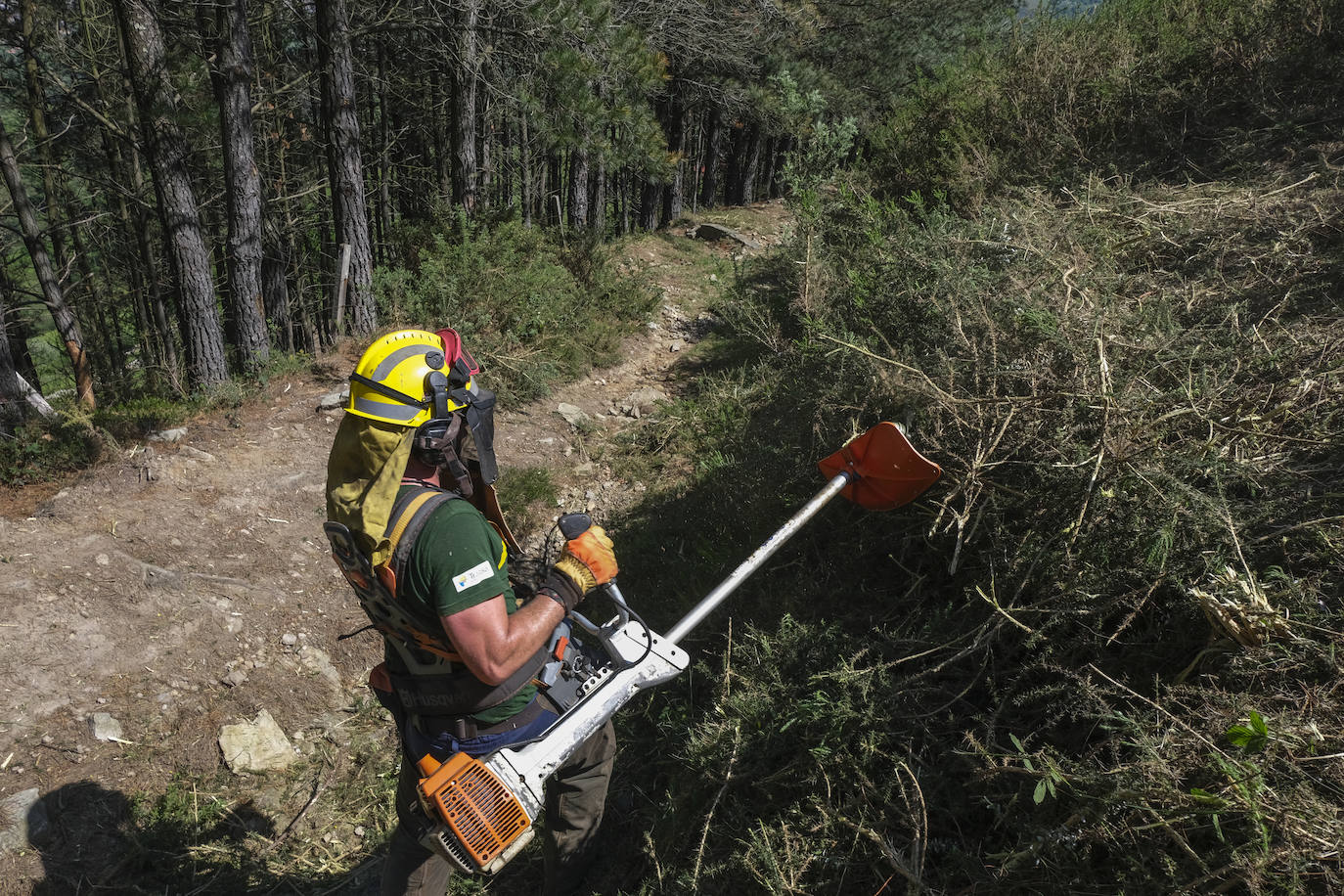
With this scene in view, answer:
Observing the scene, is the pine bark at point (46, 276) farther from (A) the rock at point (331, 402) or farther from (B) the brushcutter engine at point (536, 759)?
(B) the brushcutter engine at point (536, 759)

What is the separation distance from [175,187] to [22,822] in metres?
5.72

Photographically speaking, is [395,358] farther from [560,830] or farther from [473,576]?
[560,830]

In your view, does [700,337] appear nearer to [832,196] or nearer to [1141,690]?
[832,196]

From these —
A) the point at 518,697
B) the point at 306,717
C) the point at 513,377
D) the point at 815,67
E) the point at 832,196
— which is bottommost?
the point at 306,717

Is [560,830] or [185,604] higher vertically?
[560,830]

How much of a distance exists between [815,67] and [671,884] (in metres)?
18.7

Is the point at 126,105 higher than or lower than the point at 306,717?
higher

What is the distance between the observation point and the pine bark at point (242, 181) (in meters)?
6.89

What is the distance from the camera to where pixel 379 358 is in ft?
7.64

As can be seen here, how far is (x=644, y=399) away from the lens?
26.0ft

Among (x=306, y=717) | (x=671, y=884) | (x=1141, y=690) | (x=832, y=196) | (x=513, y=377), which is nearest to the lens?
(x=1141, y=690)

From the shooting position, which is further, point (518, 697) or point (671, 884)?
point (671, 884)

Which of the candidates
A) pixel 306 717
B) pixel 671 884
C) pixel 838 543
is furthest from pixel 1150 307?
pixel 306 717

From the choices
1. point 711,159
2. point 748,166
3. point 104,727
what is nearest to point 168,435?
point 104,727
